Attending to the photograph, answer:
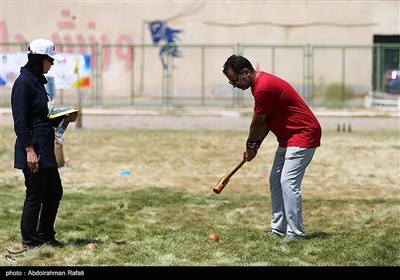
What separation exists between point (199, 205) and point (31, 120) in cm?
372

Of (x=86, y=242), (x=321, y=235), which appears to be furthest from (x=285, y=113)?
(x=86, y=242)

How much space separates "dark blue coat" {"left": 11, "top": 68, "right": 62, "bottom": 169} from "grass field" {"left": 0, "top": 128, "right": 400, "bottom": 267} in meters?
0.87

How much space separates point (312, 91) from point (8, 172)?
754 inches

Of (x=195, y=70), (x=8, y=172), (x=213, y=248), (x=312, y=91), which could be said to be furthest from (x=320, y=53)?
(x=213, y=248)

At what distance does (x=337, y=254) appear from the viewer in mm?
7676

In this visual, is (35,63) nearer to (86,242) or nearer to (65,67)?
(86,242)

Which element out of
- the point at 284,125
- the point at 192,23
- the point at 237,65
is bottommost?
the point at 284,125

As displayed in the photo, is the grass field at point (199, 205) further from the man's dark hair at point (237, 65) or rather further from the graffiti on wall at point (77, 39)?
the graffiti on wall at point (77, 39)

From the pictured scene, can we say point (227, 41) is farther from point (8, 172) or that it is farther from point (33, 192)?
point (33, 192)

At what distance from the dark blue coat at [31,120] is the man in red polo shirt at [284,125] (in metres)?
1.73

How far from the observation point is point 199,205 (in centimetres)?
1080

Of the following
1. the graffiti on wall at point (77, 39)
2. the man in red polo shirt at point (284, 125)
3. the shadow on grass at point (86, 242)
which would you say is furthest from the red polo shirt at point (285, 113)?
the graffiti on wall at point (77, 39)

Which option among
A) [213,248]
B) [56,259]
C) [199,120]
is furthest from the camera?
[199,120]

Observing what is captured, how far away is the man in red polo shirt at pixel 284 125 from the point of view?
8000 mm
